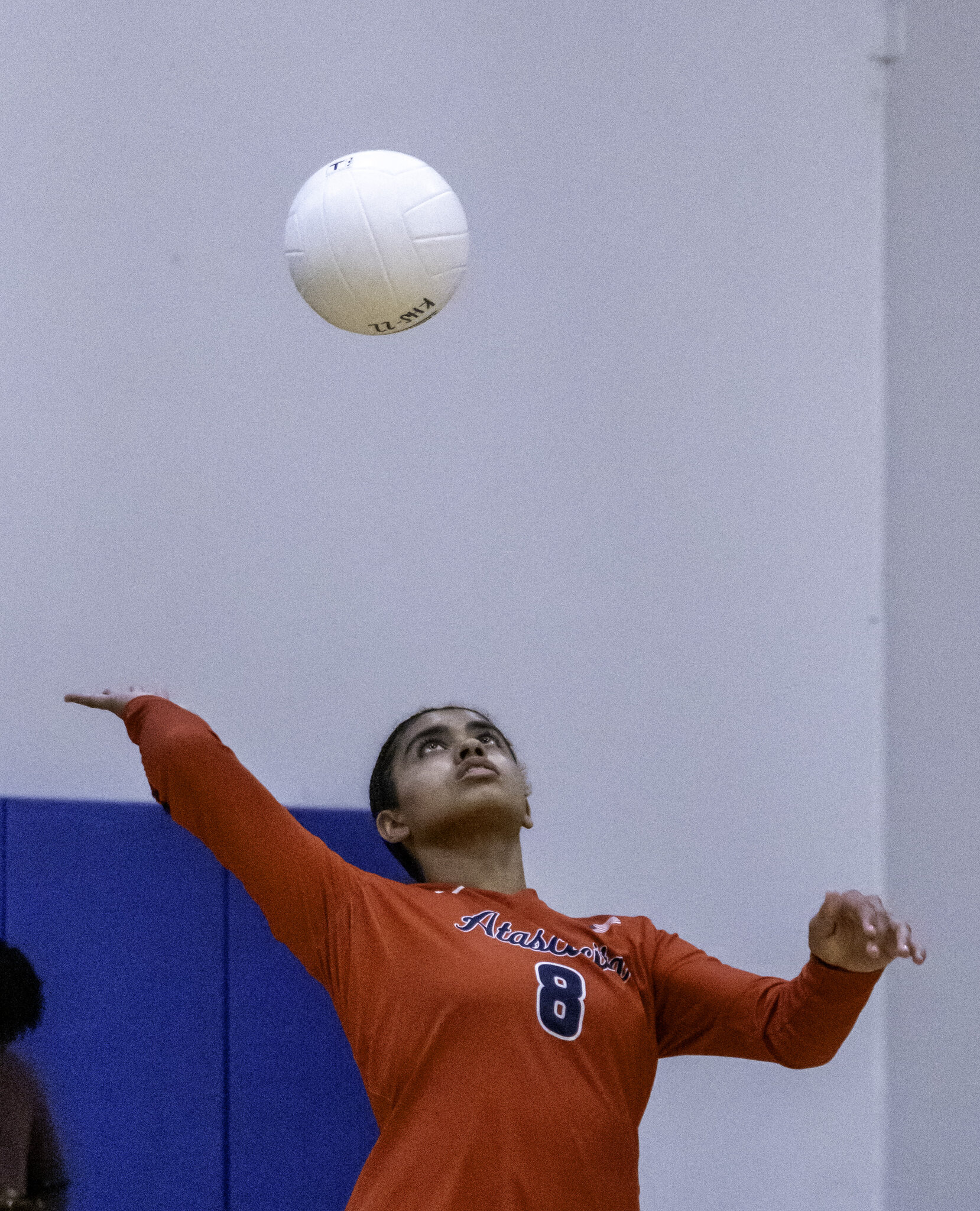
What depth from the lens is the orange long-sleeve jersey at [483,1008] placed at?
1.62 m

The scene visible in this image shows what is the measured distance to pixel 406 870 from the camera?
7.20ft

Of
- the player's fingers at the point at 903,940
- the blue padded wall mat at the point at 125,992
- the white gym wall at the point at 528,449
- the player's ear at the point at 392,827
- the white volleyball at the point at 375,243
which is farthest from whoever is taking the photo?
the white gym wall at the point at 528,449

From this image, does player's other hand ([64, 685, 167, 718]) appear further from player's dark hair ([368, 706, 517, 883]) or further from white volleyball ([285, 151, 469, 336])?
white volleyball ([285, 151, 469, 336])

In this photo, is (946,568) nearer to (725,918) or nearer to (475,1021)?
(725,918)

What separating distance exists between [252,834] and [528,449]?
1176mm

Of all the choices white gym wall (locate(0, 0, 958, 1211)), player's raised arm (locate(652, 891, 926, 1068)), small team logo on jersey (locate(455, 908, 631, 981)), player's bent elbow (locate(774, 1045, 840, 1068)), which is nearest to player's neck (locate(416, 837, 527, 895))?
small team logo on jersey (locate(455, 908, 631, 981))

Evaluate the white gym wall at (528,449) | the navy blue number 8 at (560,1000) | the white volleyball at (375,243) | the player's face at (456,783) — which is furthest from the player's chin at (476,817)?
the white volleyball at (375,243)

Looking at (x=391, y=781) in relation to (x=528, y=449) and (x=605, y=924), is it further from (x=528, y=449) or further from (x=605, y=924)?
(x=528, y=449)

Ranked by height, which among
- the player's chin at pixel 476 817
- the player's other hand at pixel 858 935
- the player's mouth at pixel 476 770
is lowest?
the player's other hand at pixel 858 935

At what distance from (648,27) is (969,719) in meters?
1.56

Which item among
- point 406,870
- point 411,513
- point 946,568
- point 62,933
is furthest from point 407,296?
Answer: point 946,568

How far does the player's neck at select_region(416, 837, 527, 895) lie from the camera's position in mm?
1921

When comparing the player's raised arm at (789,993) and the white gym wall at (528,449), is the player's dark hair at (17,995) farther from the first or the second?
the player's raised arm at (789,993)

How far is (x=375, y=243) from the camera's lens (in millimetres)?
1857
